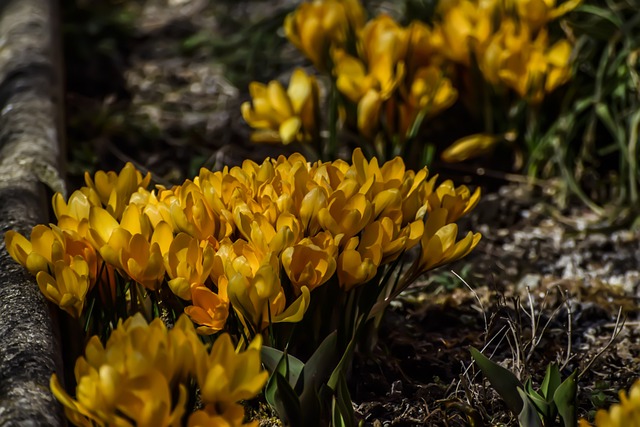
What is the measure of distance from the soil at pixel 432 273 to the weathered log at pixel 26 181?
0.24 meters

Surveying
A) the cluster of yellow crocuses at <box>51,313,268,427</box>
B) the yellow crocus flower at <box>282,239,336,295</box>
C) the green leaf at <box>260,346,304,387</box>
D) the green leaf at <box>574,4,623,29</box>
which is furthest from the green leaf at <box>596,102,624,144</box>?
the cluster of yellow crocuses at <box>51,313,268,427</box>

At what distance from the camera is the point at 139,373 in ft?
3.99

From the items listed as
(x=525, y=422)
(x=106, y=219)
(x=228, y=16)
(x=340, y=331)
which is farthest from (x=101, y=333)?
(x=228, y=16)

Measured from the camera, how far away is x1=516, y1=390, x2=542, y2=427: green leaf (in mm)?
1409

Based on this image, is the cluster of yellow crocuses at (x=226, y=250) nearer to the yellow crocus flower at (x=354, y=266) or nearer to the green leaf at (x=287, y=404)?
the yellow crocus flower at (x=354, y=266)

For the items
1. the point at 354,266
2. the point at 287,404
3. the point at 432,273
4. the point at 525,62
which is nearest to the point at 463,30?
the point at 525,62

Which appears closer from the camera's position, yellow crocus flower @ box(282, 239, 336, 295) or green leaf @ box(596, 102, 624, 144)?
yellow crocus flower @ box(282, 239, 336, 295)

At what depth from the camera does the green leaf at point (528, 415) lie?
4.62ft

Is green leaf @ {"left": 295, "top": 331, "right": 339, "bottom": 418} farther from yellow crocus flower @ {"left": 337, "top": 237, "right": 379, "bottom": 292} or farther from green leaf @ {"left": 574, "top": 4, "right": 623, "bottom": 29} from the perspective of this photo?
green leaf @ {"left": 574, "top": 4, "right": 623, "bottom": 29}

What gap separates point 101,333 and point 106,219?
0.22 meters

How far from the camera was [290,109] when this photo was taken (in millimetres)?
2361

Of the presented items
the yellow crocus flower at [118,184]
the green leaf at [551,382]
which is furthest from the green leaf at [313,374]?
the yellow crocus flower at [118,184]

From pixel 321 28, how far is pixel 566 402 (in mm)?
1442

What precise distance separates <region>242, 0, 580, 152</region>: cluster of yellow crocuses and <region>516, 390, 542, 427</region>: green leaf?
111cm
